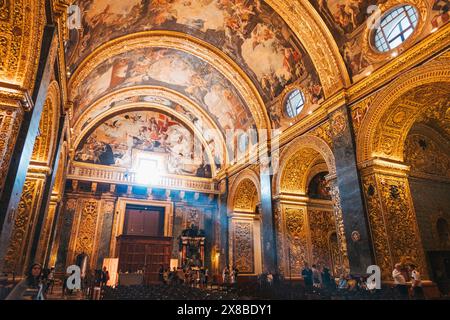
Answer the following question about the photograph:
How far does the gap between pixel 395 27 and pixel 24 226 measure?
1091 centimetres

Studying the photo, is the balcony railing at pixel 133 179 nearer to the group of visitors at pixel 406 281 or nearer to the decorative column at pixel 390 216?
the decorative column at pixel 390 216

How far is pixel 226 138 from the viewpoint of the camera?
1655 centimetres

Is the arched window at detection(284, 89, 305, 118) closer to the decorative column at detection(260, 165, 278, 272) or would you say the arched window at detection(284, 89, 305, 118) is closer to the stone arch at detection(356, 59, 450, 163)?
the decorative column at detection(260, 165, 278, 272)

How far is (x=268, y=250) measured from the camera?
12117 millimetres

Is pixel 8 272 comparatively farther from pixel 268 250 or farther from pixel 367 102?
pixel 367 102

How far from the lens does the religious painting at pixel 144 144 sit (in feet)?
53.1

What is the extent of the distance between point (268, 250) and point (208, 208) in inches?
246

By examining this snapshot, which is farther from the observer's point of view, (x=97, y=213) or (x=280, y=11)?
(x=97, y=213)

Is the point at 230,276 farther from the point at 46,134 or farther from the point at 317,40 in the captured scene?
the point at 317,40

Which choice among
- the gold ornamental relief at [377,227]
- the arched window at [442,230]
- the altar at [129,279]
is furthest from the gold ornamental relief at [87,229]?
the arched window at [442,230]

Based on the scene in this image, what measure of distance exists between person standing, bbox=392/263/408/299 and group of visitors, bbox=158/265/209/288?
→ 784 cm

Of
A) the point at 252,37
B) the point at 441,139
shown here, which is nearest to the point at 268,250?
the point at 441,139

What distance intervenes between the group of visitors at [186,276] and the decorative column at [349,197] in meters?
6.86

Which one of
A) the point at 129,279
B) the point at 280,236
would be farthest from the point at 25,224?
the point at 280,236
